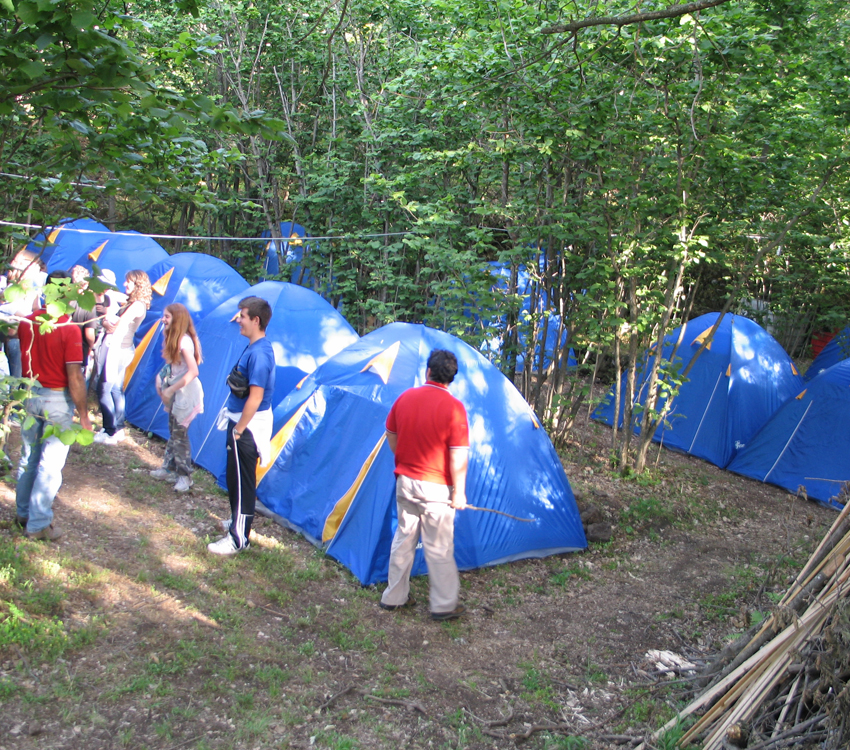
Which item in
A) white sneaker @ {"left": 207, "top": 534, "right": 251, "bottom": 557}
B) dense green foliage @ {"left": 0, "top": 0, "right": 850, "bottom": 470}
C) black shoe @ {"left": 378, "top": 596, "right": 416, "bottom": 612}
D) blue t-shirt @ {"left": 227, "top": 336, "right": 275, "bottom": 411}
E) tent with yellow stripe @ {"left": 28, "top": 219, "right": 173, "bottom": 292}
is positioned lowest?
black shoe @ {"left": 378, "top": 596, "right": 416, "bottom": 612}

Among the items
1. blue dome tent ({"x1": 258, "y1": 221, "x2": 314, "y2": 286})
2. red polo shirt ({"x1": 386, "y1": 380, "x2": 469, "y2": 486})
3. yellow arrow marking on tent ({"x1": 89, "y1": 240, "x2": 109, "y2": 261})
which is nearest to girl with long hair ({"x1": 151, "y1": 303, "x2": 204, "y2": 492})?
red polo shirt ({"x1": 386, "y1": 380, "x2": 469, "y2": 486})

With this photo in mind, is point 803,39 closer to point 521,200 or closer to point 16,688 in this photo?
point 521,200

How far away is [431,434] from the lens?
13.1 feet

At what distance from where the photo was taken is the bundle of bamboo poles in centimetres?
234

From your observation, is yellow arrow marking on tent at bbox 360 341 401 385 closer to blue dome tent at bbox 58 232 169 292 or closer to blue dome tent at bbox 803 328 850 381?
blue dome tent at bbox 58 232 169 292

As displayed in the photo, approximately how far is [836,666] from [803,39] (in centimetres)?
527

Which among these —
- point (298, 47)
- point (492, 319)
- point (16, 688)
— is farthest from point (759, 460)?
point (298, 47)

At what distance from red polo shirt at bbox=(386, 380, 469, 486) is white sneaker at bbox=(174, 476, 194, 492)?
2.22 m

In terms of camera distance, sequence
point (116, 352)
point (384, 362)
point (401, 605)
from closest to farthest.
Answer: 1. point (401, 605)
2. point (384, 362)
3. point (116, 352)

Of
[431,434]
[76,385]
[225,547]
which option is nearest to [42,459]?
[76,385]

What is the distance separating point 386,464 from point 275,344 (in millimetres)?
2416

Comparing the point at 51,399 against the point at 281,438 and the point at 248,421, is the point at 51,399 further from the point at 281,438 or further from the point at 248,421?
the point at 281,438

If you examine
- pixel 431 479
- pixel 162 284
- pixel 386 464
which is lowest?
pixel 386 464

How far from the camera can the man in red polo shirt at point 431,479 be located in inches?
158
